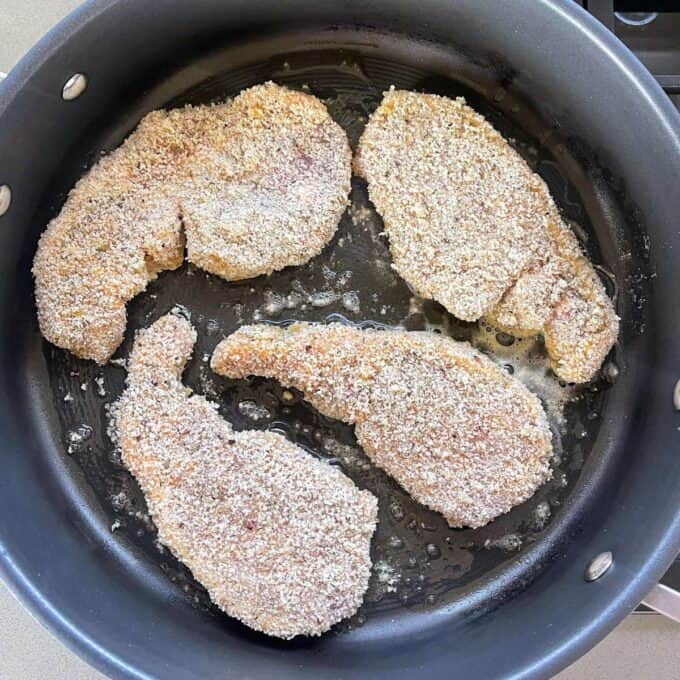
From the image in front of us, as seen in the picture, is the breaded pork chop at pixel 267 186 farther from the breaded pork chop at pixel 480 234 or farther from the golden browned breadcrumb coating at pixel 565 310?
the golden browned breadcrumb coating at pixel 565 310

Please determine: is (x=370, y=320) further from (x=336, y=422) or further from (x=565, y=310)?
(x=565, y=310)

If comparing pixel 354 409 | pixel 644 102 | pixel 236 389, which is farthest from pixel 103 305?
pixel 644 102

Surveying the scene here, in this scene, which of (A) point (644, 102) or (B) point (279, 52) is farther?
(B) point (279, 52)

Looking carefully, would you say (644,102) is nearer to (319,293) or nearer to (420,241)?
(420,241)

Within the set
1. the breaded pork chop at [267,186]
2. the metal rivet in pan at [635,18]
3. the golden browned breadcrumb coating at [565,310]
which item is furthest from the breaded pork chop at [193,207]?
the metal rivet in pan at [635,18]

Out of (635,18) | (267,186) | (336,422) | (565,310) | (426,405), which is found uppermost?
(635,18)

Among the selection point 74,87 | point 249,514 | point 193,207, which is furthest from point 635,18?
point 249,514

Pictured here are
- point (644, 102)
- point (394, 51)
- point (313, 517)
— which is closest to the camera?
point (644, 102)
